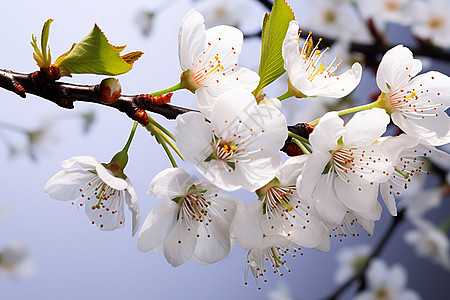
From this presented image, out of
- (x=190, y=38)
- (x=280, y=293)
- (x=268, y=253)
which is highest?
(x=190, y=38)

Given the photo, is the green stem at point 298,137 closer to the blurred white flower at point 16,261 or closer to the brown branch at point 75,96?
the brown branch at point 75,96

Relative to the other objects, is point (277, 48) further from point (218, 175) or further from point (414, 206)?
point (414, 206)

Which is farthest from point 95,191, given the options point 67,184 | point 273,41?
point 273,41

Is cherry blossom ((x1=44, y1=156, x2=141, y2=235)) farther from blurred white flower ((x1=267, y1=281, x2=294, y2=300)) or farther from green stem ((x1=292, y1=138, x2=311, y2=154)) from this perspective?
blurred white flower ((x1=267, y1=281, x2=294, y2=300))

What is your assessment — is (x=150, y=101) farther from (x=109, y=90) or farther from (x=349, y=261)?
(x=349, y=261)

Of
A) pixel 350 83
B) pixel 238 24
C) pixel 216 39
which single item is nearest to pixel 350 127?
pixel 350 83

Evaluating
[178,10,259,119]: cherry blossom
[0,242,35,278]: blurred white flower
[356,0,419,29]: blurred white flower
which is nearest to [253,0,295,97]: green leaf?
[178,10,259,119]: cherry blossom

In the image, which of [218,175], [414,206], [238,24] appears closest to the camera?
[218,175]
